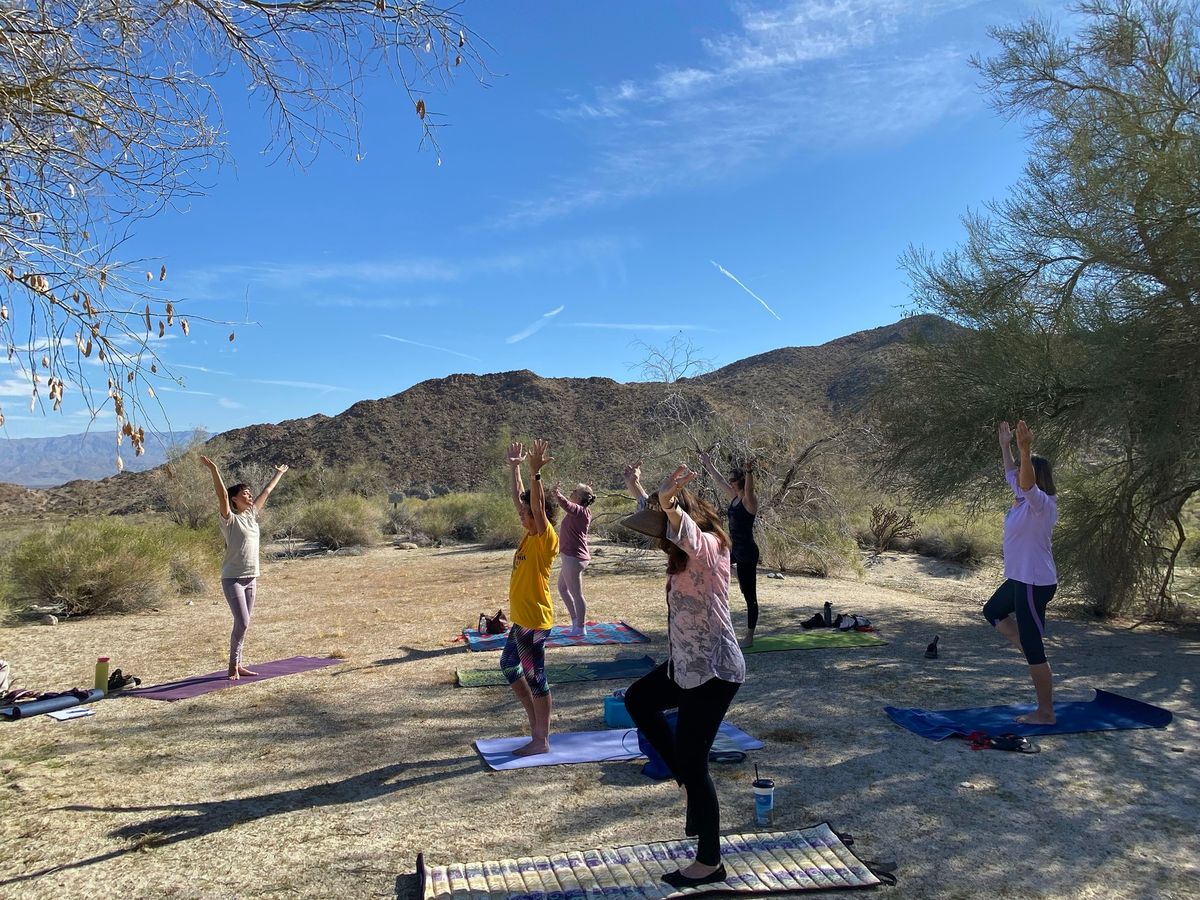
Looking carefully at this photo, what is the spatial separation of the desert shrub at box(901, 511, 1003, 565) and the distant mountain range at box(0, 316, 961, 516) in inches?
675

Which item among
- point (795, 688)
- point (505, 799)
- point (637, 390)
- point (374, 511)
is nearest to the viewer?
point (505, 799)

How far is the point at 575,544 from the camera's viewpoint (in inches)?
356

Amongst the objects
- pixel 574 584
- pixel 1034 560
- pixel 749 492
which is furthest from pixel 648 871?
pixel 574 584

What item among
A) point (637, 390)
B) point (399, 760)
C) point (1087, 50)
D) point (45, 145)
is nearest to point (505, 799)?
point (399, 760)

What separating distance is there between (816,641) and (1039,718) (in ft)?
10.5

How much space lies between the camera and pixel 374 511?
26172 mm

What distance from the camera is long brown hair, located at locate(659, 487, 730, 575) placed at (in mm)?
3664

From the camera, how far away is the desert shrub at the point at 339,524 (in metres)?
23.4

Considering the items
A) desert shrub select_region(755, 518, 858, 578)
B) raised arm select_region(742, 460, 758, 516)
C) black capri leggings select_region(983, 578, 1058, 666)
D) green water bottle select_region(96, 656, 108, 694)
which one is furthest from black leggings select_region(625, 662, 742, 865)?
desert shrub select_region(755, 518, 858, 578)

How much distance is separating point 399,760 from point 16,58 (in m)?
4.21

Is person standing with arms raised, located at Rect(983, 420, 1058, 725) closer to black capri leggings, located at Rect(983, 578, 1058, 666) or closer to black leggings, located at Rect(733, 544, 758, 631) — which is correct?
black capri leggings, located at Rect(983, 578, 1058, 666)

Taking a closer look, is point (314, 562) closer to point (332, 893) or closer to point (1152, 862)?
point (332, 893)

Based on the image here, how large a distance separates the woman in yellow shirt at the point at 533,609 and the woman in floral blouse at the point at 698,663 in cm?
154

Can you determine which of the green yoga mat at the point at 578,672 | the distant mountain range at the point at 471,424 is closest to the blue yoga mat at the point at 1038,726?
the green yoga mat at the point at 578,672
